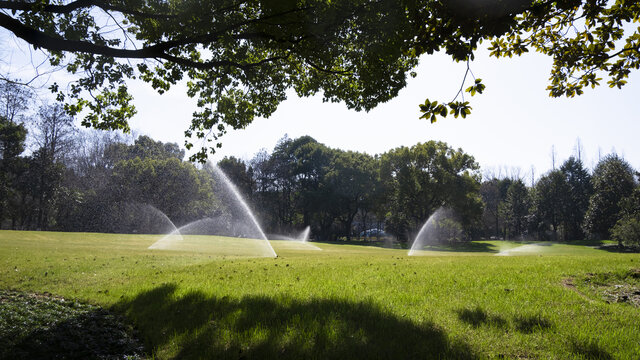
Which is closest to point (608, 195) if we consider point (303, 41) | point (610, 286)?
point (610, 286)

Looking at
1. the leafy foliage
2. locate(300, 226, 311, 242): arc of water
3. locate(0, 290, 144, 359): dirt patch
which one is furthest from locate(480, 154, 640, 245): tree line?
locate(0, 290, 144, 359): dirt patch

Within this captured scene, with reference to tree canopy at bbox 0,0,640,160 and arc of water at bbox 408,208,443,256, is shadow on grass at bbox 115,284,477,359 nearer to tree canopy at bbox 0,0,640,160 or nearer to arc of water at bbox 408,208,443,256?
→ tree canopy at bbox 0,0,640,160

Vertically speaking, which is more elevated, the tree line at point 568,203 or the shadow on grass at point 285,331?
the tree line at point 568,203

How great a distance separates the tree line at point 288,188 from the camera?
43250 mm

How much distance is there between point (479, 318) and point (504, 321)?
335mm

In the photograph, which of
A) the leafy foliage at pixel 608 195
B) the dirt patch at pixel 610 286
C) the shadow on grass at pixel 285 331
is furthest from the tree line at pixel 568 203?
the shadow on grass at pixel 285 331

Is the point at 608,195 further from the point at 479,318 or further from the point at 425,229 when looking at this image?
the point at 479,318

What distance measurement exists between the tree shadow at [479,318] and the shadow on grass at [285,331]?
619 mm

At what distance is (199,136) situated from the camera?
13.0 metres

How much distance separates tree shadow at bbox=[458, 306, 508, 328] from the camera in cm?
470

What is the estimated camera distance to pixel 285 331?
4.70 meters

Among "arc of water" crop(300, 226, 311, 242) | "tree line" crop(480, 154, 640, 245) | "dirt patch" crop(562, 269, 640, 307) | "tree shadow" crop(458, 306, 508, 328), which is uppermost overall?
"tree line" crop(480, 154, 640, 245)

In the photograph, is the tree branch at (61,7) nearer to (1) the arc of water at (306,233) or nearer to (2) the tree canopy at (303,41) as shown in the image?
(2) the tree canopy at (303,41)

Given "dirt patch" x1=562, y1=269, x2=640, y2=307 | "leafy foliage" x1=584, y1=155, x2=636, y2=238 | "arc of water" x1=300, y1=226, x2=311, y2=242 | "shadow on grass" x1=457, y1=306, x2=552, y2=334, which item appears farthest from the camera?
"arc of water" x1=300, y1=226, x2=311, y2=242
